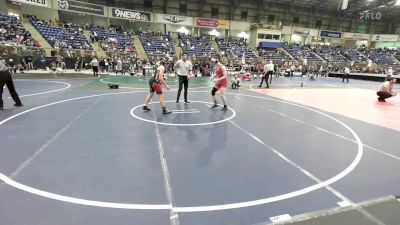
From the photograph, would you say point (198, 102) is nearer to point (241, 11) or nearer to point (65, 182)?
point (65, 182)

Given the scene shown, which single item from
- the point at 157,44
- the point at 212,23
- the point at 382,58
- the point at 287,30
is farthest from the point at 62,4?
the point at 382,58

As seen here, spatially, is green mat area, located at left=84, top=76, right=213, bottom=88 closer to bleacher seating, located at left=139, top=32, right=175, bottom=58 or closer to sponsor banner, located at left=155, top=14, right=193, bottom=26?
bleacher seating, located at left=139, top=32, right=175, bottom=58

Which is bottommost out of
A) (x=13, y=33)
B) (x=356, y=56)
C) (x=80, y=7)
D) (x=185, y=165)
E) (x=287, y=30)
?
(x=185, y=165)

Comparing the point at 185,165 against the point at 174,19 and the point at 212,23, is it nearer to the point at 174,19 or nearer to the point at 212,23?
the point at 174,19

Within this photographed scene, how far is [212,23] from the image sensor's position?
40.8 metres

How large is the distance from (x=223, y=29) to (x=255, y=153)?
40580 mm

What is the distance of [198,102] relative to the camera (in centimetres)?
1021

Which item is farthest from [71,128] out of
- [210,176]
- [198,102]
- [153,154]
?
[198,102]

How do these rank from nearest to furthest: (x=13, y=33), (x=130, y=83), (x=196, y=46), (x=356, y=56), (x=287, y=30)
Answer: (x=130, y=83) < (x=13, y=33) < (x=196, y=46) < (x=356, y=56) < (x=287, y=30)

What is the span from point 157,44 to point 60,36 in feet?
35.8

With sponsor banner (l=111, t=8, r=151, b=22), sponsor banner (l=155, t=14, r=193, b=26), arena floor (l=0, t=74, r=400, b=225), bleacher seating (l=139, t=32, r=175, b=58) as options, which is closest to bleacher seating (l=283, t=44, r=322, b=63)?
sponsor banner (l=155, t=14, r=193, b=26)

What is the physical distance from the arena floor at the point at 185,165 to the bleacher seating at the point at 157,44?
78.2 ft

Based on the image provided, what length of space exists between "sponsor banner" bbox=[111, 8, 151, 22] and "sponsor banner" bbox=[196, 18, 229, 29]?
7.95 metres

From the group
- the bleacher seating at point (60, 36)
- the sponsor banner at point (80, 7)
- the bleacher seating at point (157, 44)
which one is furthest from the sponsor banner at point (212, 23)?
the bleacher seating at point (60, 36)
